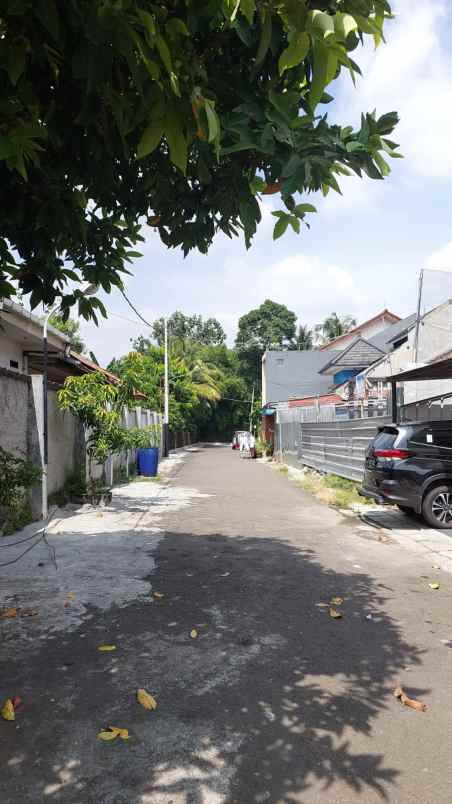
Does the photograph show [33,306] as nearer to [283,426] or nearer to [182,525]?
[182,525]

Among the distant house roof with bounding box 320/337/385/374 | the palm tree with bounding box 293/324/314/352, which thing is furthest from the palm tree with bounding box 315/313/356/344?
the distant house roof with bounding box 320/337/385/374

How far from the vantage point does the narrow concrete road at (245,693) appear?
104 inches

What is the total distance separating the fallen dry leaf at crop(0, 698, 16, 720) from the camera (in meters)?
3.21

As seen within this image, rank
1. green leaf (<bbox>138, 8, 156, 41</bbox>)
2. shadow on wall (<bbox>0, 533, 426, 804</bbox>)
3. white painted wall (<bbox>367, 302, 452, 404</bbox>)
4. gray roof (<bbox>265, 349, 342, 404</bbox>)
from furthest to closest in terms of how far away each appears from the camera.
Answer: gray roof (<bbox>265, 349, 342, 404</bbox>)
white painted wall (<bbox>367, 302, 452, 404</bbox>)
shadow on wall (<bbox>0, 533, 426, 804</bbox>)
green leaf (<bbox>138, 8, 156, 41</bbox>)

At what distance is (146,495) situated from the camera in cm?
1371

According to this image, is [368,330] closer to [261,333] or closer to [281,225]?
[261,333]

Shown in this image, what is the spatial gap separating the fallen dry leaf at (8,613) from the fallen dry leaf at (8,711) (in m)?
1.57

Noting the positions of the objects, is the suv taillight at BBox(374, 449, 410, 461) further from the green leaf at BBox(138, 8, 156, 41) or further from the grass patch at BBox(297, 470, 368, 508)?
the green leaf at BBox(138, 8, 156, 41)

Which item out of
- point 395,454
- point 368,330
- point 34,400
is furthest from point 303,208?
point 368,330

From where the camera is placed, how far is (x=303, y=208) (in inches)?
117

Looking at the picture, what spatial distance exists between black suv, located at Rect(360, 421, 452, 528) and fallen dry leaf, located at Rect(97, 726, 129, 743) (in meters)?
6.96

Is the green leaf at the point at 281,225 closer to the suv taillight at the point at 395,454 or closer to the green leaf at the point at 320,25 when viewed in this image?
the green leaf at the point at 320,25

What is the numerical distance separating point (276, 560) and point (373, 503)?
5317 millimetres

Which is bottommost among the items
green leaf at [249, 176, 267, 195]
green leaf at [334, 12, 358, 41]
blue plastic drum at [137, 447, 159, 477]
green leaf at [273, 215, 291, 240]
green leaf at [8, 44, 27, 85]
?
blue plastic drum at [137, 447, 159, 477]
